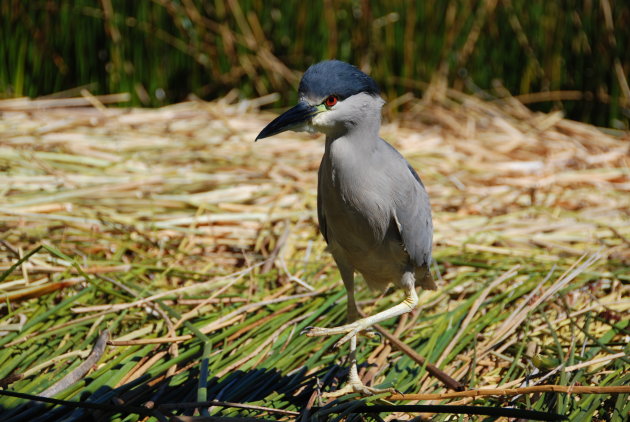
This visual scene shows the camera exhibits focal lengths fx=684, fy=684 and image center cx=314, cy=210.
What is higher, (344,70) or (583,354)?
(344,70)

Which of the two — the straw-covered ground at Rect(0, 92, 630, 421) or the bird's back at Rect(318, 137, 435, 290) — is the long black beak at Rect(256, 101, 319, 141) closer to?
the bird's back at Rect(318, 137, 435, 290)

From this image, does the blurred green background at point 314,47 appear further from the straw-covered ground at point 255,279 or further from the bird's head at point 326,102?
the bird's head at point 326,102

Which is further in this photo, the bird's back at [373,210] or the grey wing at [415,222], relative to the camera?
the grey wing at [415,222]

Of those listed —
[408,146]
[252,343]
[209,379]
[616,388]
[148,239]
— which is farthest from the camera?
[408,146]

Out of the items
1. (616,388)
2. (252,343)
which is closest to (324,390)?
(252,343)

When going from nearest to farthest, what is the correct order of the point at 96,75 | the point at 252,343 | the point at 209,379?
the point at 209,379 < the point at 252,343 < the point at 96,75

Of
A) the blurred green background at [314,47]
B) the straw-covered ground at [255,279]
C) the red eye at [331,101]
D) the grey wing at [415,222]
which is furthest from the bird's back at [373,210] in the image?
the blurred green background at [314,47]

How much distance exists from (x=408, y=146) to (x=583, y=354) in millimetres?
2422

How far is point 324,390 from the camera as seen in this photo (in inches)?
93.1

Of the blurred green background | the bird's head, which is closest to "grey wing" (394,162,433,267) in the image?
the bird's head

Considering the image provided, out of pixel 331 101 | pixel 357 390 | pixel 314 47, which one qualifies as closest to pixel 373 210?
pixel 331 101

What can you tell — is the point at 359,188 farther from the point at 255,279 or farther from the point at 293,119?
the point at 255,279

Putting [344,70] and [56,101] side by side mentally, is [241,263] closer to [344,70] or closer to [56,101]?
[344,70]

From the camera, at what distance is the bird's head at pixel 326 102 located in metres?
2.03
